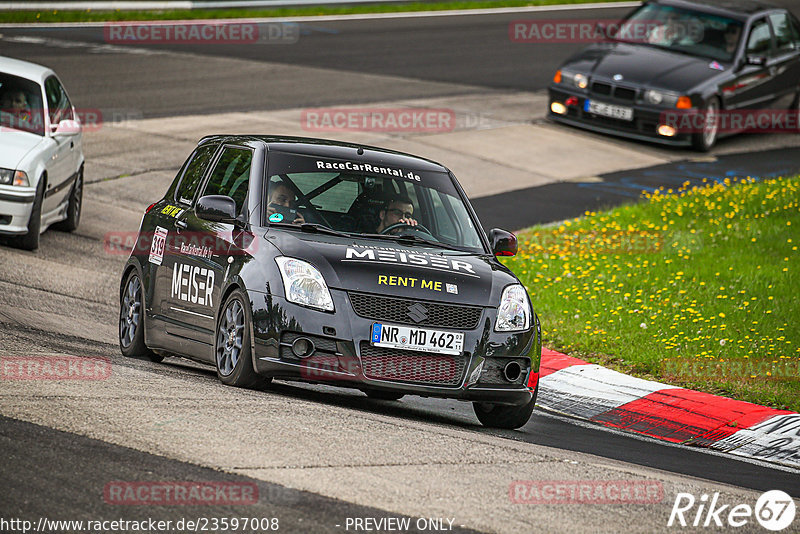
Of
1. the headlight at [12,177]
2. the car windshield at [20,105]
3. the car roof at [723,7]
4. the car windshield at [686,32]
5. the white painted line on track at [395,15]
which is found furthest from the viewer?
the white painted line on track at [395,15]

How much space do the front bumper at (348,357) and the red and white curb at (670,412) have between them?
1.84m

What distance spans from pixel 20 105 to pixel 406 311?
713 centimetres

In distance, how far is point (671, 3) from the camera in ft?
71.4

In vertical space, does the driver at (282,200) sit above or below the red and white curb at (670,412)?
above

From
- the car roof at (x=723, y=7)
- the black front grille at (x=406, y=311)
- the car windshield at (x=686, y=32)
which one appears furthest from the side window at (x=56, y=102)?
the car roof at (x=723, y=7)

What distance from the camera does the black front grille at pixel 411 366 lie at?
7.54 m

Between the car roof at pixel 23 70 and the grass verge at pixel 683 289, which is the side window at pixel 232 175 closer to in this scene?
the grass verge at pixel 683 289

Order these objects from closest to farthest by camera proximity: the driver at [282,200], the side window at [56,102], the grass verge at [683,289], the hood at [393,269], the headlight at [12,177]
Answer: the hood at [393,269], the driver at [282,200], the grass verge at [683,289], the headlight at [12,177], the side window at [56,102]

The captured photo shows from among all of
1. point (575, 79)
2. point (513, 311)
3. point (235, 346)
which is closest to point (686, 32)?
point (575, 79)

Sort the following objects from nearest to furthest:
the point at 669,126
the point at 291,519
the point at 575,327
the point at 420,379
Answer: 1. the point at 291,519
2. the point at 420,379
3. the point at 575,327
4. the point at 669,126

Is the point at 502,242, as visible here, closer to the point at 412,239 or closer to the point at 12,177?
the point at 412,239

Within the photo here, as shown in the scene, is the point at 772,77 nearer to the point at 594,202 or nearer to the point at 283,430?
the point at 594,202

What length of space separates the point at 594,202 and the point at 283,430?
11.4m

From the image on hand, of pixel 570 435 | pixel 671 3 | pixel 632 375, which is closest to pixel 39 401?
pixel 570 435
